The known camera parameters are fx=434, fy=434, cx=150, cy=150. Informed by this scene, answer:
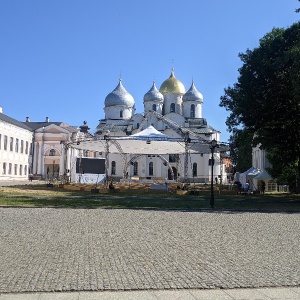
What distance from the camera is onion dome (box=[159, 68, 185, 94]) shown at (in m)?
93.8

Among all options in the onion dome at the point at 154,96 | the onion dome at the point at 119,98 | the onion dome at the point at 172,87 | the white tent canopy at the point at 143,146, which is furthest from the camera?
the onion dome at the point at 172,87

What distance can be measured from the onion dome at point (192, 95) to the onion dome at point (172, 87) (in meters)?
1.77

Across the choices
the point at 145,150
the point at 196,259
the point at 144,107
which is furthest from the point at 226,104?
the point at 144,107

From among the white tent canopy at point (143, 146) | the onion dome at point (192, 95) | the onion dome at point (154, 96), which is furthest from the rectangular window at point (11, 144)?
the onion dome at point (192, 95)

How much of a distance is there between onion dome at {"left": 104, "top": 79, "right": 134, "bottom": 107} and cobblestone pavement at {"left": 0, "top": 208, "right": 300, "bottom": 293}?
253 ft

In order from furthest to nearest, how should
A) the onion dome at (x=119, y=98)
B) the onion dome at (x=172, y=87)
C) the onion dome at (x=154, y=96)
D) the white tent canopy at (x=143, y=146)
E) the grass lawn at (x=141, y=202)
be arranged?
the onion dome at (x=172, y=87) < the onion dome at (x=119, y=98) < the onion dome at (x=154, y=96) < the white tent canopy at (x=143, y=146) < the grass lawn at (x=141, y=202)

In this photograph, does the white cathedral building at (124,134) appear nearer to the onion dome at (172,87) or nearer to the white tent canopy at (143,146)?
the onion dome at (172,87)

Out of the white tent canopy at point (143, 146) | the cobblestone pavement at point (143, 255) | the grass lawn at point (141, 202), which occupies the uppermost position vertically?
the white tent canopy at point (143, 146)

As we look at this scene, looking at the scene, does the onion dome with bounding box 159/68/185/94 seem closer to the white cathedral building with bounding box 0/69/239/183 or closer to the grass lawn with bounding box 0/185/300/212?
the white cathedral building with bounding box 0/69/239/183

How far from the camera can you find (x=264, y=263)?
8.62m

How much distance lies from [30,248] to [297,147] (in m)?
29.2

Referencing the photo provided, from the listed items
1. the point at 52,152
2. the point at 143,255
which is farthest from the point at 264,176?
the point at 52,152

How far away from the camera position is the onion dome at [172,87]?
9381 cm

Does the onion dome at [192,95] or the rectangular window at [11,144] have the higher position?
the onion dome at [192,95]
